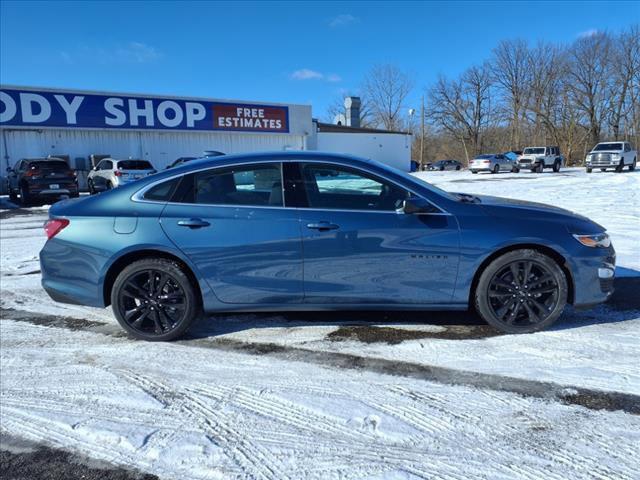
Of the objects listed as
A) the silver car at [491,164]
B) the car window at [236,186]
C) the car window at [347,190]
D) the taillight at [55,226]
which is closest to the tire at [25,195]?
the taillight at [55,226]

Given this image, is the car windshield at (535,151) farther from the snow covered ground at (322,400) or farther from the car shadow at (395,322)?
the snow covered ground at (322,400)

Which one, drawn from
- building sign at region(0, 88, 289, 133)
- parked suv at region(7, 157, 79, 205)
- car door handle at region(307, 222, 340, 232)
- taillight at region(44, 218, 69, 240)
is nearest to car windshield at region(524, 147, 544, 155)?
building sign at region(0, 88, 289, 133)

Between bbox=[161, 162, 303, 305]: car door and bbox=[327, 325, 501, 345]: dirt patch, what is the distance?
558 millimetres

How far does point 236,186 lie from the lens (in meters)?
3.95

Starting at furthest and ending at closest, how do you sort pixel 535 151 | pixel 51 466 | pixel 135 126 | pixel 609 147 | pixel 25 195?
pixel 535 151 → pixel 609 147 → pixel 135 126 → pixel 25 195 → pixel 51 466

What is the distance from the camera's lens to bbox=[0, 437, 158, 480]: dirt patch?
2306 mm

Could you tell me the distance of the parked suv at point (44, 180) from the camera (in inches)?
648

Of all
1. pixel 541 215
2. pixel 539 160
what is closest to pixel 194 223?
pixel 541 215

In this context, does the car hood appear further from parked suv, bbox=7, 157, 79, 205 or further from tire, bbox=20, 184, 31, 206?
Result: tire, bbox=20, 184, 31, 206

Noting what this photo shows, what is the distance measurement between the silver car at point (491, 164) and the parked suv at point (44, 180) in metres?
27.8

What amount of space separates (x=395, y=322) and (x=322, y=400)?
4.86ft

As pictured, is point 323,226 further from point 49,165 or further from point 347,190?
point 49,165

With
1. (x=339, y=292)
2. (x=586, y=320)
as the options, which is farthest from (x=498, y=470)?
(x=586, y=320)

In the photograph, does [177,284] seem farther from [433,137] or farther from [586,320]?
[433,137]
